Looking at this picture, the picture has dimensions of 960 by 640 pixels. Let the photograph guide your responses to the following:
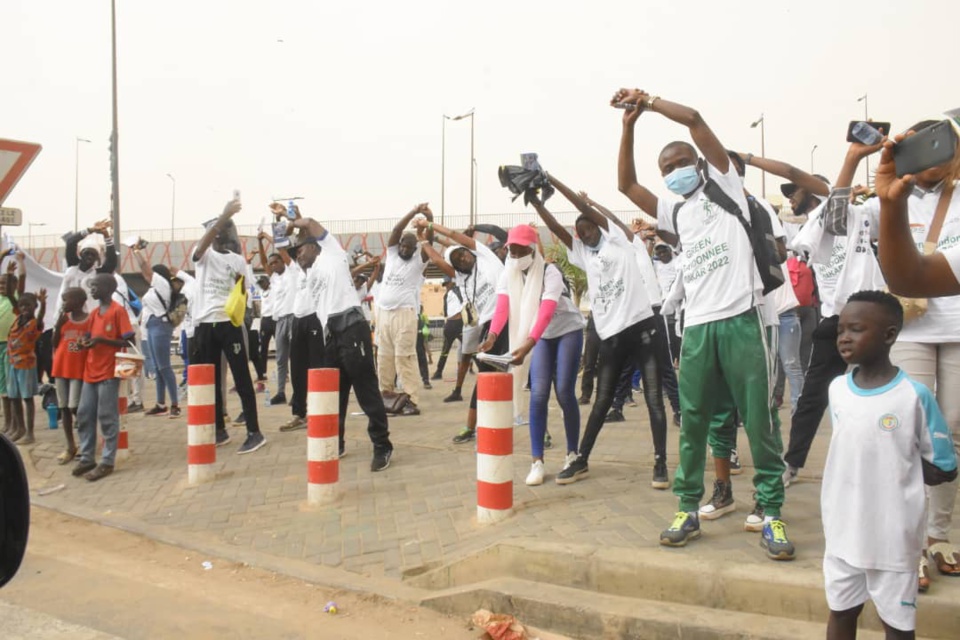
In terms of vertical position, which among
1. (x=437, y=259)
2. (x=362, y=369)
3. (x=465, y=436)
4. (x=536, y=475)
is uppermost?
(x=437, y=259)

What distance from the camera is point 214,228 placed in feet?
25.5

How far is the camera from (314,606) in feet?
13.7

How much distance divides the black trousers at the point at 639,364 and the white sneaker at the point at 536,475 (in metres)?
0.45

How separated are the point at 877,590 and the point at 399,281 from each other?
288 inches

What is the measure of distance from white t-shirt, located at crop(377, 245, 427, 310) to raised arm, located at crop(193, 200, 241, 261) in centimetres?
210

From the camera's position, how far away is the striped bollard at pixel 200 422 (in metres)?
6.51

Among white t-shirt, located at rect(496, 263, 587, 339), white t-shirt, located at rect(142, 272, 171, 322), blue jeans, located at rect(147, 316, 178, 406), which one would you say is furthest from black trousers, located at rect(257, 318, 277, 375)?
white t-shirt, located at rect(496, 263, 587, 339)

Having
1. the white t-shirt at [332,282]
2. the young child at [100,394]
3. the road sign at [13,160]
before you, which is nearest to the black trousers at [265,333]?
the young child at [100,394]

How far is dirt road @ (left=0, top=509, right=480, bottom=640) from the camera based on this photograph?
12.7ft

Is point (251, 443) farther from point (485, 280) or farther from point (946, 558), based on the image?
point (946, 558)

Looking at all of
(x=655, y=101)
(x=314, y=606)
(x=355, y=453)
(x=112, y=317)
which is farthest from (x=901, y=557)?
(x=112, y=317)

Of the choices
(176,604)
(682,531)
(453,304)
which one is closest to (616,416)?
(682,531)

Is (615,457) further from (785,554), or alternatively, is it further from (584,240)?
(785,554)

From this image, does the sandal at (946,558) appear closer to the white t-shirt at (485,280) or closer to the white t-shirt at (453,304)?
the white t-shirt at (485,280)
